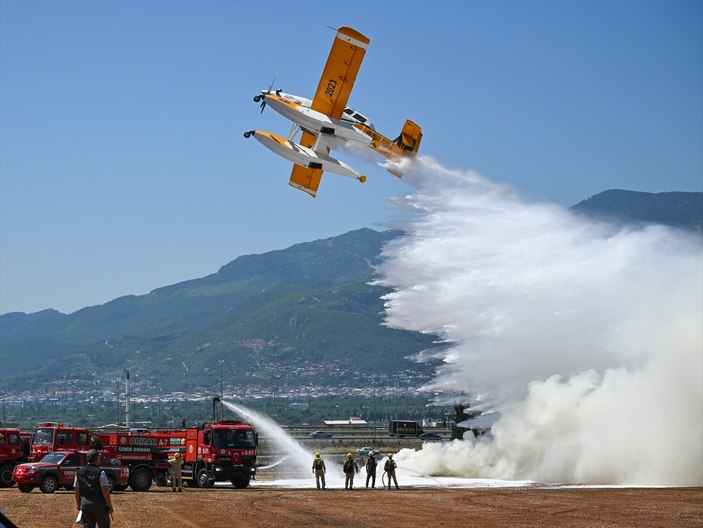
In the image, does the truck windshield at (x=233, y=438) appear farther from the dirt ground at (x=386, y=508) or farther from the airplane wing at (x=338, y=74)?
the airplane wing at (x=338, y=74)

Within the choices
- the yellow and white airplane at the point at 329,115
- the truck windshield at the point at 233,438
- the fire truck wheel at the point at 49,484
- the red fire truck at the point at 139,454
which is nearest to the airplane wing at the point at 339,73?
the yellow and white airplane at the point at 329,115

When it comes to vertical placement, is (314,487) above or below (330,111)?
below

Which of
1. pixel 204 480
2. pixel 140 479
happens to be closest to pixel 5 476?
pixel 140 479

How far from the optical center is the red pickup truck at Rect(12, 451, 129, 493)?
40625 mm

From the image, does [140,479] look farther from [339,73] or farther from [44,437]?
[339,73]

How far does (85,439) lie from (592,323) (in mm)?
26422

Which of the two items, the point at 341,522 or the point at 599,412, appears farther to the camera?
the point at 599,412

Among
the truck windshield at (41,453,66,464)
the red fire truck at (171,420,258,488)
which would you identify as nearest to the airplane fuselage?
the red fire truck at (171,420,258,488)

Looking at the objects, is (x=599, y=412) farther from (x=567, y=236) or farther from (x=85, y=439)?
(x=85, y=439)

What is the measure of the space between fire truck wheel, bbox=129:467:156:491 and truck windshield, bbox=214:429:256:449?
12.2 feet

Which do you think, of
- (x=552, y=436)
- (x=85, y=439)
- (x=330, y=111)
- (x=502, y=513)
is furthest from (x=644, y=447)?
(x=85, y=439)

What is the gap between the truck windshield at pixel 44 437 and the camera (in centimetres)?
4594

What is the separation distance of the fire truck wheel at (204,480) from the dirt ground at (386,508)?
12.5 feet

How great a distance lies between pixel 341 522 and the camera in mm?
30672
